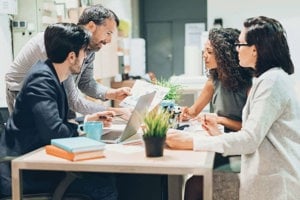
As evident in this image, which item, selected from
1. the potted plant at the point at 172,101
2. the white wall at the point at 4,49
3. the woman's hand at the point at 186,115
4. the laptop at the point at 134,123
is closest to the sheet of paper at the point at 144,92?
the potted plant at the point at 172,101

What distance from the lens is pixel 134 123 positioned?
1.92 meters

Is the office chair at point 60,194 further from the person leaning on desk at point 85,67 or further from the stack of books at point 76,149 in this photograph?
the person leaning on desk at point 85,67

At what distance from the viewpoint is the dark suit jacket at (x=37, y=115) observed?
1767 mm

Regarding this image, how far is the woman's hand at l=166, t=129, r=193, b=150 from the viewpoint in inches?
69.2

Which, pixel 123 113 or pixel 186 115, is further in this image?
pixel 186 115

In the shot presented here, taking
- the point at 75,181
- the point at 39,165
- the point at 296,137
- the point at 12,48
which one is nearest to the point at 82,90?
the point at 12,48

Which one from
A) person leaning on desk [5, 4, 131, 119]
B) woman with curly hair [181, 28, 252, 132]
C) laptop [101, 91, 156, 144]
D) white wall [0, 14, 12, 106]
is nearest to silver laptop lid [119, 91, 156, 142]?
laptop [101, 91, 156, 144]

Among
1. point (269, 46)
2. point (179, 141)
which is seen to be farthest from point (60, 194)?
point (269, 46)

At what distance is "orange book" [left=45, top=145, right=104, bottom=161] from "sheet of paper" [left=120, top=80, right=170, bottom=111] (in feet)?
2.02

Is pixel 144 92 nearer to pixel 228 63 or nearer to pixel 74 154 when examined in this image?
pixel 228 63

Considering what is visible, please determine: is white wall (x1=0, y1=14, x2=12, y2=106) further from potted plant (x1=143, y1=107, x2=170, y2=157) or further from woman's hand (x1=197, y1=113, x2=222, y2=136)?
potted plant (x1=143, y1=107, x2=170, y2=157)

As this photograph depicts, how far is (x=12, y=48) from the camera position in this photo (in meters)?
3.55

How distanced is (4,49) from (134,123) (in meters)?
1.95

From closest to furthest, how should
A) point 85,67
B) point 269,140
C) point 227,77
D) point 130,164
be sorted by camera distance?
1. point 130,164
2. point 269,140
3. point 227,77
4. point 85,67
